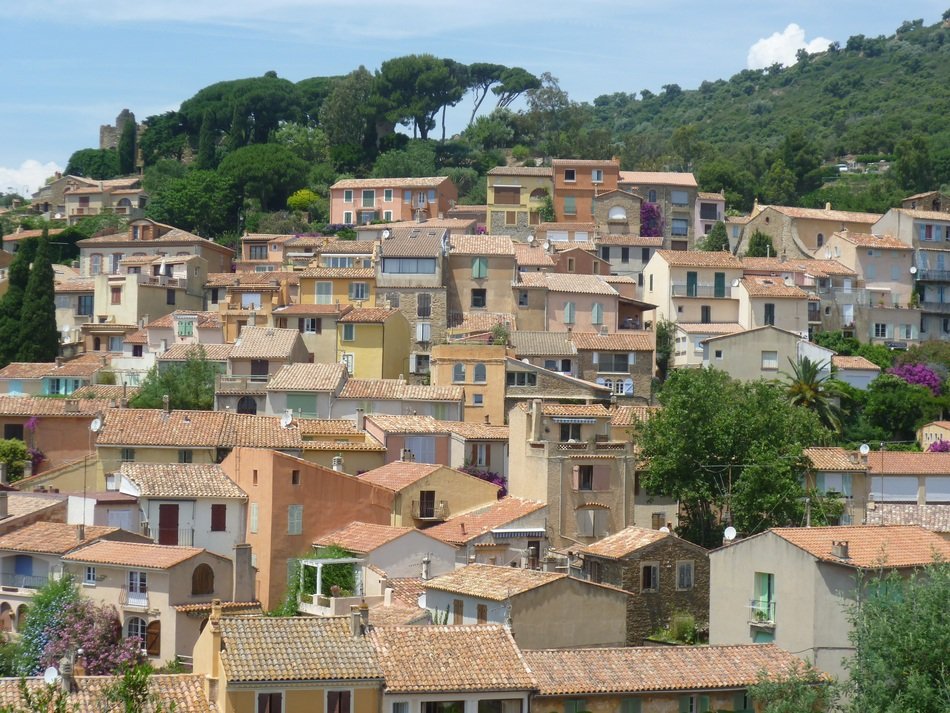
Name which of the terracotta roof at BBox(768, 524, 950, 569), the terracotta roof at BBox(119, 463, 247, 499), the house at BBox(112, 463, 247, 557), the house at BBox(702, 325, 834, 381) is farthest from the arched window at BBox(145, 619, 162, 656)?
the house at BBox(702, 325, 834, 381)

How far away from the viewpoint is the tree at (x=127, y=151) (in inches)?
4823

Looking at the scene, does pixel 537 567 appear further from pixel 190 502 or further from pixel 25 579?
pixel 25 579

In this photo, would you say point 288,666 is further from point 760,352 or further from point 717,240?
point 717,240

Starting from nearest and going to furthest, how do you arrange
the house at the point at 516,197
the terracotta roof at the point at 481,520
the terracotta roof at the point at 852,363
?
the terracotta roof at the point at 481,520, the terracotta roof at the point at 852,363, the house at the point at 516,197

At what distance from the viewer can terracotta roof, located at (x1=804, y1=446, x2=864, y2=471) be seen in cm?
5034

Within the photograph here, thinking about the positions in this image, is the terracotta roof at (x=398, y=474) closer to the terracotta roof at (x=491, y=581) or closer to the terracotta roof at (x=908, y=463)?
the terracotta roof at (x=491, y=581)

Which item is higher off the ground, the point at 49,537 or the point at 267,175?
the point at 267,175

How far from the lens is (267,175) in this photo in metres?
101

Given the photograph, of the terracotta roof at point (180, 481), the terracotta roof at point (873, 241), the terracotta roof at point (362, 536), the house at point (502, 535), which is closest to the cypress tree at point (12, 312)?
the terracotta roof at point (180, 481)

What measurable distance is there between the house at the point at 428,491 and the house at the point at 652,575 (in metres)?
6.57

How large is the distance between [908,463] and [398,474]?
17.9 metres

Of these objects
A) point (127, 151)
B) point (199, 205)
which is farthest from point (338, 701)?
point (127, 151)

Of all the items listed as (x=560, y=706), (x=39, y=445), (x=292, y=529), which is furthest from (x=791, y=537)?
(x=39, y=445)

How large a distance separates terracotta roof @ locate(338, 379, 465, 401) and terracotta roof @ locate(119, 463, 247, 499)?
957 centimetres
